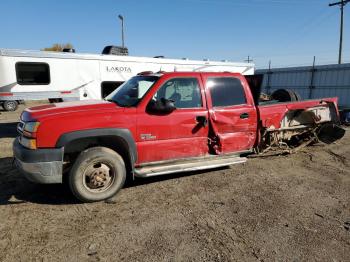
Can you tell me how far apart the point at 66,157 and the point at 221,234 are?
2.48 metres

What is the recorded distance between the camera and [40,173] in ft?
12.8

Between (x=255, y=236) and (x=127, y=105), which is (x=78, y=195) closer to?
(x=127, y=105)

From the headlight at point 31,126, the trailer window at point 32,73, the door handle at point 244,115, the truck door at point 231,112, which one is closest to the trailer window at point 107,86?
the trailer window at point 32,73

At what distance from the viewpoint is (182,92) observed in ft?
16.1

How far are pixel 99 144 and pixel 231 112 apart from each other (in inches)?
93.8

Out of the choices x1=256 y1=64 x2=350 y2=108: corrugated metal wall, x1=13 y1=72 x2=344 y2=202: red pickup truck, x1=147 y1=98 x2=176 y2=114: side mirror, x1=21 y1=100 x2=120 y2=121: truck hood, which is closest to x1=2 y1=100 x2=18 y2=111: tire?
x1=13 y1=72 x2=344 y2=202: red pickup truck

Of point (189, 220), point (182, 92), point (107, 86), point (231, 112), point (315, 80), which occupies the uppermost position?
point (315, 80)

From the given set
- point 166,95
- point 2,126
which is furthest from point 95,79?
point 166,95

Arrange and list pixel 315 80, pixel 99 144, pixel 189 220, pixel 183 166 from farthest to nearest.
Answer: pixel 315 80 < pixel 183 166 < pixel 99 144 < pixel 189 220

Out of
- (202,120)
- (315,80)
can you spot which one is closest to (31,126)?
(202,120)

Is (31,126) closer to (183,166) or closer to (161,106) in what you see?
(161,106)

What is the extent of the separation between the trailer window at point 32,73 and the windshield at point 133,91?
5819mm

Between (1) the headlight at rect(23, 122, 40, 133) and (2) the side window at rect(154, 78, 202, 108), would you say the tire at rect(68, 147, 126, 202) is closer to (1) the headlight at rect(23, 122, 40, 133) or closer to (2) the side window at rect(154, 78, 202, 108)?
(1) the headlight at rect(23, 122, 40, 133)

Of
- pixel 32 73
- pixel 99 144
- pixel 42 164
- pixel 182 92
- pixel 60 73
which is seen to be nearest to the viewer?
pixel 42 164
